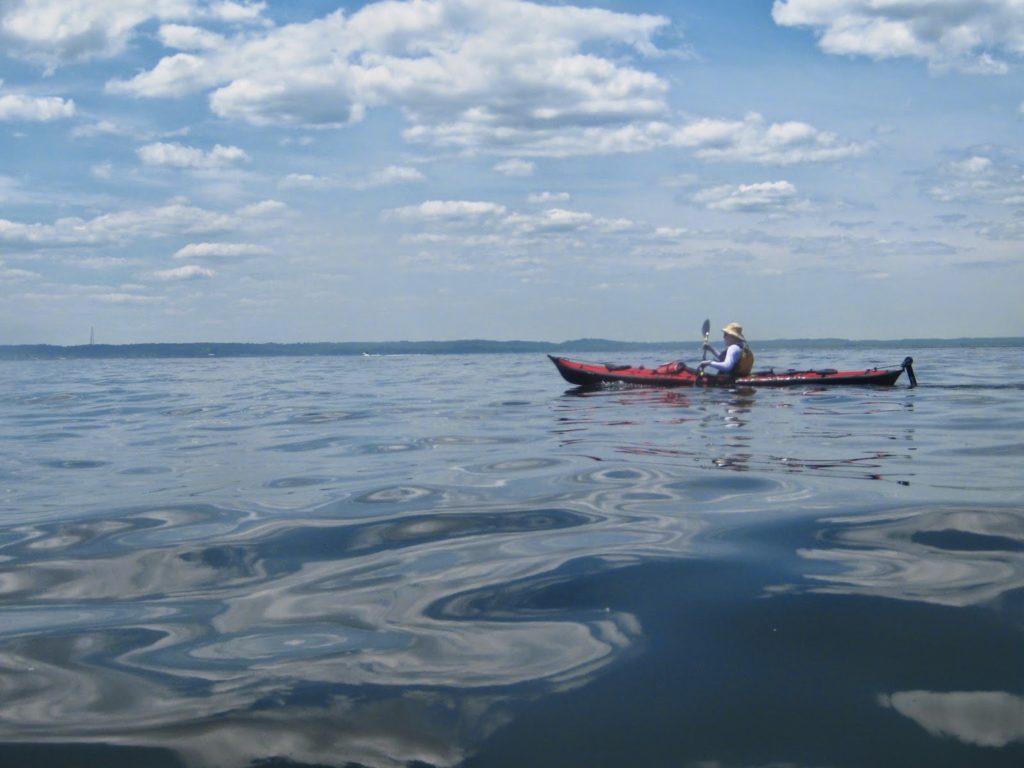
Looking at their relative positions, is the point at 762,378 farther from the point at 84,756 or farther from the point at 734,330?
the point at 84,756

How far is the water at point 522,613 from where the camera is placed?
9.37ft

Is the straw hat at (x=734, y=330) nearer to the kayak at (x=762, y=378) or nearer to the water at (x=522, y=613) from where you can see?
the kayak at (x=762, y=378)

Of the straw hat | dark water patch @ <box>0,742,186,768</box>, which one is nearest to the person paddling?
the straw hat

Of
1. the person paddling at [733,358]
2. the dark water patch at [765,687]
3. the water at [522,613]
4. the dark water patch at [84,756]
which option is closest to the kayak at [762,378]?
the person paddling at [733,358]

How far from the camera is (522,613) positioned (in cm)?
410

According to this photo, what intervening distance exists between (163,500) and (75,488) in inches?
55.3

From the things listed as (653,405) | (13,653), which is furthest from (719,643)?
(653,405)

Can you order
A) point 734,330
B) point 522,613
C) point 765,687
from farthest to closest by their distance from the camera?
point 734,330, point 522,613, point 765,687

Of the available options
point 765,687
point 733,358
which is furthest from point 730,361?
point 765,687

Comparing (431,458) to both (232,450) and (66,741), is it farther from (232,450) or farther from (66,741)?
(66,741)

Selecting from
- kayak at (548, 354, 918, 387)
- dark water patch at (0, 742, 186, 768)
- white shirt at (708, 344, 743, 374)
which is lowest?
dark water patch at (0, 742, 186, 768)

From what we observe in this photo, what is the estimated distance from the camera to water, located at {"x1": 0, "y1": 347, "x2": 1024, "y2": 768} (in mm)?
2855

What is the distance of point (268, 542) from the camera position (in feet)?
19.4

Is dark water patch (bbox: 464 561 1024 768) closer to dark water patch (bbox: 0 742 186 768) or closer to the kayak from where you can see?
dark water patch (bbox: 0 742 186 768)
